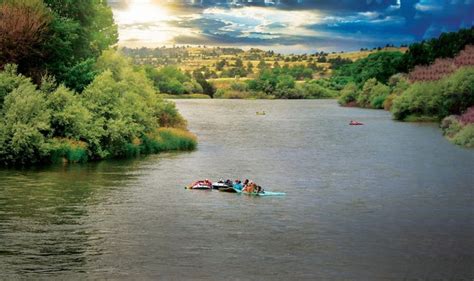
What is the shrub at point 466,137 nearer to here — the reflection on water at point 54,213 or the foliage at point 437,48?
the reflection on water at point 54,213

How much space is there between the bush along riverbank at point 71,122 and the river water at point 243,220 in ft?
6.82

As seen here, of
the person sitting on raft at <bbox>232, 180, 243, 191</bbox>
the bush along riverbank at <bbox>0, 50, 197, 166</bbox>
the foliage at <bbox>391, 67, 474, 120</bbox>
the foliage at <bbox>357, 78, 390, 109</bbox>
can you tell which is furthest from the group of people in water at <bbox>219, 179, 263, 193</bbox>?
the foliage at <bbox>357, 78, 390, 109</bbox>

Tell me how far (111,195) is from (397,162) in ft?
102

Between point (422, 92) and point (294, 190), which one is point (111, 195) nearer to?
point (294, 190)

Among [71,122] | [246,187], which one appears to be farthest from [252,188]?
[71,122]

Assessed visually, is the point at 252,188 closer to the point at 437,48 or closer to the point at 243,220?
the point at 243,220

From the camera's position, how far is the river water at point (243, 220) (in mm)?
32781

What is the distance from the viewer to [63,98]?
64125 mm

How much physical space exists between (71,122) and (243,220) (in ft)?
84.8

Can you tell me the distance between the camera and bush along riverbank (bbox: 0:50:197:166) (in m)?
59.8

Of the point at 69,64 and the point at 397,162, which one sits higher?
the point at 69,64

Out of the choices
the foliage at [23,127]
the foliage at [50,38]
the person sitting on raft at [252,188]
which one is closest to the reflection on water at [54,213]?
the foliage at [23,127]

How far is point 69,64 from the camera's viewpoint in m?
72.9

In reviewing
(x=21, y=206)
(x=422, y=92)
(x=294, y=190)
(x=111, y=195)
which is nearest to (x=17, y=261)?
(x=21, y=206)
